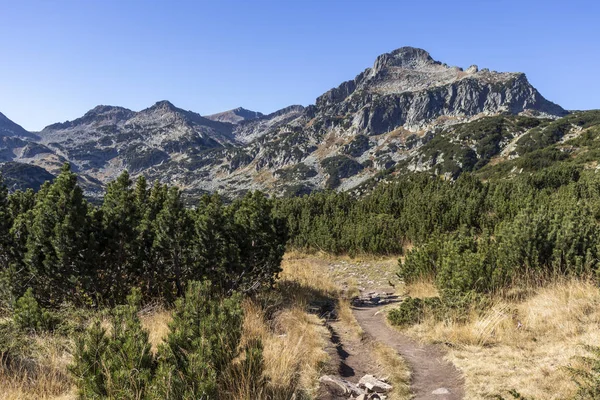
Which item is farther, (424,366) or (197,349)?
(424,366)

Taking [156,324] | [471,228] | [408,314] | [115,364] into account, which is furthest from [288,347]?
[471,228]

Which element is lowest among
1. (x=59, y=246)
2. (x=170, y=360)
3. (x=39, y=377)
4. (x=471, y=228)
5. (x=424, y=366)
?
(x=424, y=366)

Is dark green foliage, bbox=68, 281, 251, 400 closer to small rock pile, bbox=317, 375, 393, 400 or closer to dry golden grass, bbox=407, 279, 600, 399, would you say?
small rock pile, bbox=317, 375, 393, 400

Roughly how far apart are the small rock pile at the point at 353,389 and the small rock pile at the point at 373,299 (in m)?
6.11

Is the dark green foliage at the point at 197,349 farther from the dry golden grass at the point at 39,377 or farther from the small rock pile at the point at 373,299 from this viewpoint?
the small rock pile at the point at 373,299

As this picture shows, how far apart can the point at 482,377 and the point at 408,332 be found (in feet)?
8.30

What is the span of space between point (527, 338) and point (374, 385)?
9.08ft

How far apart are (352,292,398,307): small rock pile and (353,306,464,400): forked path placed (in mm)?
2593

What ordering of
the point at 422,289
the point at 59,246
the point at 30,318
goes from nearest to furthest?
the point at 30,318 → the point at 59,246 → the point at 422,289

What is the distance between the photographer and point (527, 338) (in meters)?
5.40

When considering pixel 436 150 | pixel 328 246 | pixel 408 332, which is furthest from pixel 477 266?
pixel 436 150

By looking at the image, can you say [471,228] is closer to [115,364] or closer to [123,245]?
[123,245]

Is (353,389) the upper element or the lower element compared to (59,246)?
lower

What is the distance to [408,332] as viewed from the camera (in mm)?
6969
